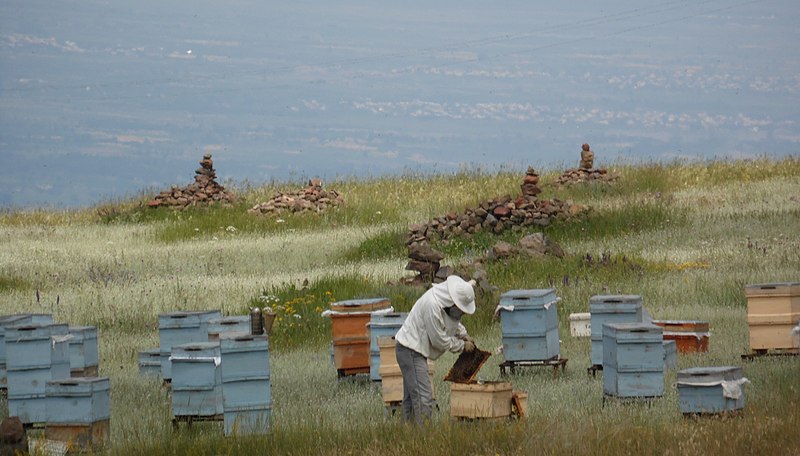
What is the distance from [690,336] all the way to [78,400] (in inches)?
351

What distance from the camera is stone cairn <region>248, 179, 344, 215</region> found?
127 feet

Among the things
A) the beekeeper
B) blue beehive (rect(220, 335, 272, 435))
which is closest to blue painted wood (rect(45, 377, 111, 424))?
blue beehive (rect(220, 335, 272, 435))

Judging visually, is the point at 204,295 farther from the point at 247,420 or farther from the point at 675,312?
the point at 247,420

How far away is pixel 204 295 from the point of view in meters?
25.3

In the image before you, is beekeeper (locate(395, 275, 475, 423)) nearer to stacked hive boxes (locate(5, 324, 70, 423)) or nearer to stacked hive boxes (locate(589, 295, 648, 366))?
stacked hive boxes (locate(589, 295, 648, 366))

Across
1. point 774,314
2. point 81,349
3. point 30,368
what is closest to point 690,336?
point 774,314

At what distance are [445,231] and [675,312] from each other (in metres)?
10.5

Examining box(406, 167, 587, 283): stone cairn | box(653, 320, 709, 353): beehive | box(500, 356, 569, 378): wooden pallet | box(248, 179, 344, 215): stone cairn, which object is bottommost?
box(500, 356, 569, 378): wooden pallet

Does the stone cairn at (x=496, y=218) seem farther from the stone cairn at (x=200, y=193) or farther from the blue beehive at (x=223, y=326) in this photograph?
the blue beehive at (x=223, y=326)

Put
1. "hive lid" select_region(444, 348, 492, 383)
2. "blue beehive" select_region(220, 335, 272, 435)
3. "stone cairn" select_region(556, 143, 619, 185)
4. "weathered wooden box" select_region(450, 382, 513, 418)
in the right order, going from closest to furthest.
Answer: "weathered wooden box" select_region(450, 382, 513, 418) → "blue beehive" select_region(220, 335, 272, 435) → "hive lid" select_region(444, 348, 492, 383) → "stone cairn" select_region(556, 143, 619, 185)

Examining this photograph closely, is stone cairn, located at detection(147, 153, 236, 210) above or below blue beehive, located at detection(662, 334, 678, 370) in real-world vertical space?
above

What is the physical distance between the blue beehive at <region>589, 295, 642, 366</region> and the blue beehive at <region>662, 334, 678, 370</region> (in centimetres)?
Result: 71

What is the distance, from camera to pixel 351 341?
17.0 meters

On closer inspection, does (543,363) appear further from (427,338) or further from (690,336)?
(427,338)
